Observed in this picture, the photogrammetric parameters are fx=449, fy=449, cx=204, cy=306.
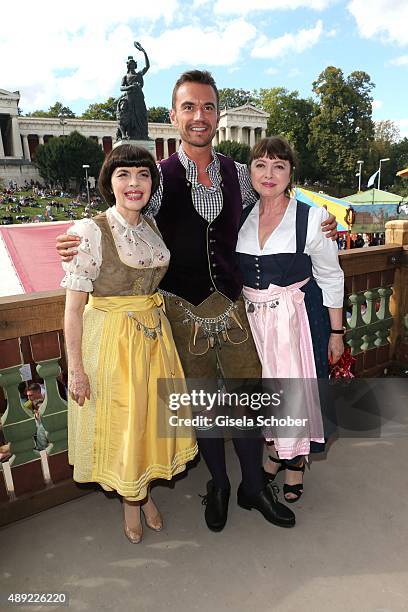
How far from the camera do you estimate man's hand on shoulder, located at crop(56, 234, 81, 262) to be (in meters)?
1.99

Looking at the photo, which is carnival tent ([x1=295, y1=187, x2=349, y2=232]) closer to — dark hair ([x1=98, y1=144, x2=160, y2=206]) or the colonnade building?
dark hair ([x1=98, y1=144, x2=160, y2=206])

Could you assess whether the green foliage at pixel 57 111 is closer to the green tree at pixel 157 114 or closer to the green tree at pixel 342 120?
the green tree at pixel 157 114

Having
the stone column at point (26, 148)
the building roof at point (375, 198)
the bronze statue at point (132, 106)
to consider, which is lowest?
the building roof at point (375, 198)

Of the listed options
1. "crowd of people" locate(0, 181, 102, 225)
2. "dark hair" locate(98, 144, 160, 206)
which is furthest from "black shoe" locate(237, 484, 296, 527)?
"crowd of people" locate(0, 181, 102, 225)

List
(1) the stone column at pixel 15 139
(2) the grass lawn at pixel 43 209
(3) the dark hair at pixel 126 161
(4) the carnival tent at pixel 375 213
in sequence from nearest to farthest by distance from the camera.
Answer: (3) the dark hair at pixel 126 161
(4) the carnival tent at pixel 375 213
(2) the grass lawn at pixel 43 209
(1) the stone column at pixel 15 139

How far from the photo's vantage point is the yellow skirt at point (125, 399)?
211cm

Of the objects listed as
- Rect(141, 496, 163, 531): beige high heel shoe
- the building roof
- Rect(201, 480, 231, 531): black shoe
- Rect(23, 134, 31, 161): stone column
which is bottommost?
Rect(141, 496, 163, 531): beige high heel shoe

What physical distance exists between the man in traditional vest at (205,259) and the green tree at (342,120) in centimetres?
5615

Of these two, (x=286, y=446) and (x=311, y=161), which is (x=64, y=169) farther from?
(x=286, y=446)

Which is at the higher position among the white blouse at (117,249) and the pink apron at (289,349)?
the white blouse at (117,249)

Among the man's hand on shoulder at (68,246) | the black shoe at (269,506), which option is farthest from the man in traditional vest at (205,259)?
the man's hand on shoulder at (68,246)

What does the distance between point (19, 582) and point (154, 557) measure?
2.06ft

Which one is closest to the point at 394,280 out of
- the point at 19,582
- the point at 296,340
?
the point at 296,340

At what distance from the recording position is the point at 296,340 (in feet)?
7.74
